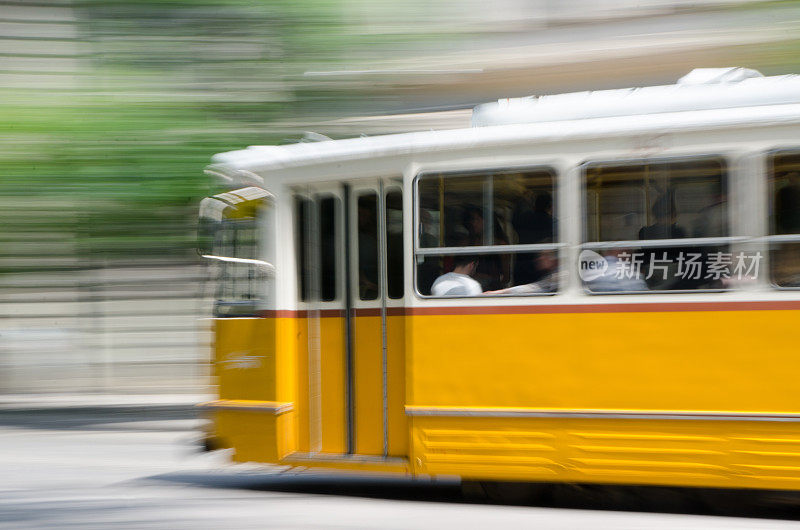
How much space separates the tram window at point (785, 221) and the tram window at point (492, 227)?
4.44 ft

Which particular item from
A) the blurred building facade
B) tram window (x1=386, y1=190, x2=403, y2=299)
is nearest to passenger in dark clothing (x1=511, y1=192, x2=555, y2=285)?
tram window (x1=386, y1=190, x2=403, y2=299)

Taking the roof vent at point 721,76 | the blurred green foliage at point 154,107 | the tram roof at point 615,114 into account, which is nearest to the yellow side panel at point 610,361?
the tram roof at point 615,114

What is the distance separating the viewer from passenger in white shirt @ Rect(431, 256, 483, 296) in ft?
22.1

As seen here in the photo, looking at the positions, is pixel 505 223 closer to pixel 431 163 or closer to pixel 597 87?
pixel 431 163

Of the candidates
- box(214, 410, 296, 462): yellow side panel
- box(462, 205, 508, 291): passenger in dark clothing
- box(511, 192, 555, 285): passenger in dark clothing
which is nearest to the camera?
box(511, 192, 555, 285): passenger in dark clothing

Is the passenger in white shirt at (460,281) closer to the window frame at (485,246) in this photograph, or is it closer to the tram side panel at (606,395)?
the window frame at (485,246)

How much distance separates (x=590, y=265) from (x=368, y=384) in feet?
6.29

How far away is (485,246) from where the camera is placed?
6699 millimetres

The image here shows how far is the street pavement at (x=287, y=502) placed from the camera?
6.48 meters

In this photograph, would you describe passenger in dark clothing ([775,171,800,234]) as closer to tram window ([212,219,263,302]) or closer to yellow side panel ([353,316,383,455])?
yellow side panel ([353,316,383,455])

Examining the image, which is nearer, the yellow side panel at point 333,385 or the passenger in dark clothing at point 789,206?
the passenger in dark clothing at point 789,206

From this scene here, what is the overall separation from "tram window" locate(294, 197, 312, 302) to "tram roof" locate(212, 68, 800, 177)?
15.2 inches

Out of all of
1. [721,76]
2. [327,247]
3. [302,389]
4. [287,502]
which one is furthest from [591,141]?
[287,502]

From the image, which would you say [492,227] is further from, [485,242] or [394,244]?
[394,244]
